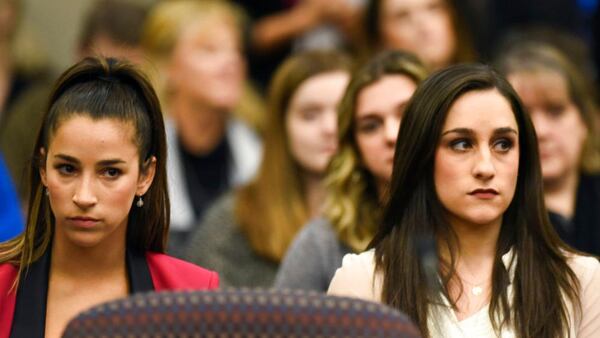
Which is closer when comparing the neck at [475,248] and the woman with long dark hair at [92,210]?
the woman with long dark hair at [92,210]

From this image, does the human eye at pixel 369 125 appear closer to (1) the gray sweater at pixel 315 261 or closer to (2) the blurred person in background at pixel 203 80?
(1) the gray sweater at pixel 315 261

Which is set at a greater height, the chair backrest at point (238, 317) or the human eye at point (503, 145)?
the human eye at point (503, 145)

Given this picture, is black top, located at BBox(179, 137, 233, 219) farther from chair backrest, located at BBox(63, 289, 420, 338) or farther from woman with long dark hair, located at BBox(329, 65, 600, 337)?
chair backrest, located at BBox(63, 289, 420, 338)

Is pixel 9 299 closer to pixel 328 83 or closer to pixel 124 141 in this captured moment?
pixel 124 141

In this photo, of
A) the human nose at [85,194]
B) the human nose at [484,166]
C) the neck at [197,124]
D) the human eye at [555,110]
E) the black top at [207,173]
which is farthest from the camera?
the neck at [197,124]

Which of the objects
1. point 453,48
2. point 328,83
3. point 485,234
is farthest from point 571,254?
point 453,48

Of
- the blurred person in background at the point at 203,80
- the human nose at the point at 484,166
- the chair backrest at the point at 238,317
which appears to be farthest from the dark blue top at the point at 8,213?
the chair backrest at the point at 238,317

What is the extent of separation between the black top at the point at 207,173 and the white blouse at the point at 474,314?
119 inches

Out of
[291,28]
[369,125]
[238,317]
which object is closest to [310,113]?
[369,125]

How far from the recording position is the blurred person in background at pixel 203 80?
7.41 m

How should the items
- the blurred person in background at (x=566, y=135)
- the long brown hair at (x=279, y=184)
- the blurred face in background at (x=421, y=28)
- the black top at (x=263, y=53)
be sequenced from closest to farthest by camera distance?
the blurred person in background at (x=566, y=135), the long brown hair at (x=279, y=184), the blurred face in background at (x=421, y=28), the black top at (x=263, y=53)

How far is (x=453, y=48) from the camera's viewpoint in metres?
6.97

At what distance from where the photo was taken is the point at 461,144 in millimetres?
4074

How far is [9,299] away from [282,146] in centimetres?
229
